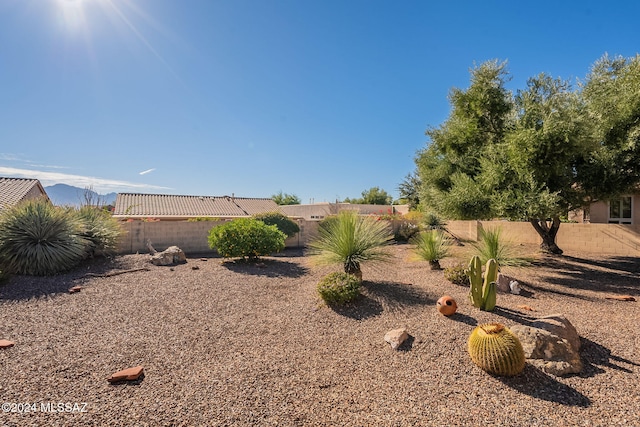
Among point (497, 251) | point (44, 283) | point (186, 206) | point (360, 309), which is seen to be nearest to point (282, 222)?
point (44, 283)

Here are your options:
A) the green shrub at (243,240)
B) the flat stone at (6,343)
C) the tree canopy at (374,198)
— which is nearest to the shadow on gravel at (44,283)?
the flat stone at (6,343)

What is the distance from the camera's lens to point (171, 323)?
16.2ft

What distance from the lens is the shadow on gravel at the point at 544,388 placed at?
3037 mm

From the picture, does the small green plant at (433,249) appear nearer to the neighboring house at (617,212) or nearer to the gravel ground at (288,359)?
the gravel ground at (288,359)

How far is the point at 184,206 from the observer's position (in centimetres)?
2328

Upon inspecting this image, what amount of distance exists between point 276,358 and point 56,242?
293 inches

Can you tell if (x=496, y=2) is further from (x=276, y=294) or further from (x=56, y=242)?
(x=56, y=242)

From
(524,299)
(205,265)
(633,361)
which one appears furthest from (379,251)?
(205,265)

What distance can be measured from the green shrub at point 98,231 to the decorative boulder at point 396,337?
875 cm

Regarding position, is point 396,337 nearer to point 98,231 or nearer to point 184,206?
point 98,231

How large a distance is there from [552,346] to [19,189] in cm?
2090

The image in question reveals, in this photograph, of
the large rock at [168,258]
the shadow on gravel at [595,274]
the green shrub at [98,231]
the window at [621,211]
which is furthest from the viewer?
the window at [621,211]

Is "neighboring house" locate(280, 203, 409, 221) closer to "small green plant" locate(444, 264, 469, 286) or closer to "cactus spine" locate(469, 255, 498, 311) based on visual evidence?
"small green plant" locate(444, 264, 469, 286)

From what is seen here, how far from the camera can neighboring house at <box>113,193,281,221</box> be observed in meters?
21.2
